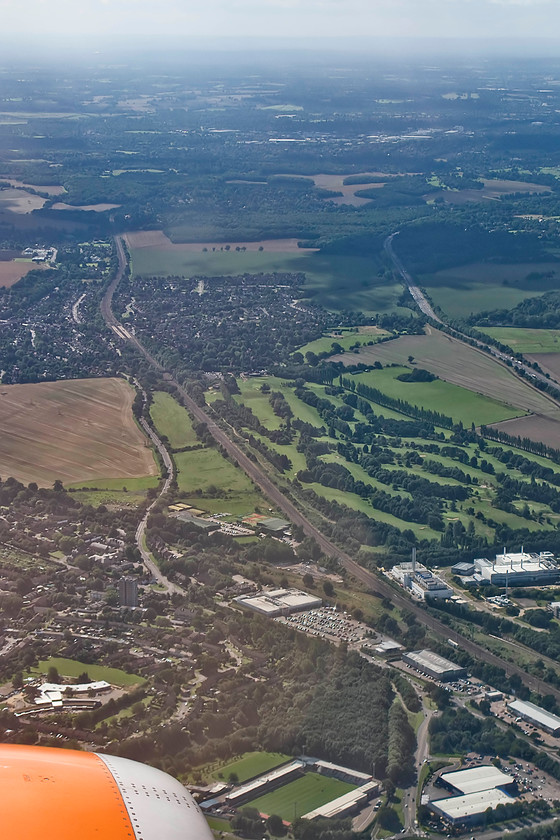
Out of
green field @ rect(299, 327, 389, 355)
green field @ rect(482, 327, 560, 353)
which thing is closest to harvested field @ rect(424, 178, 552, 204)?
green field @ rect(482, 327, 560, 353)

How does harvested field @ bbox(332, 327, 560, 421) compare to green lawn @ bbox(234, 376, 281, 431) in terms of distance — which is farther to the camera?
harvested field @ bbox(332, 327, 560, 421)

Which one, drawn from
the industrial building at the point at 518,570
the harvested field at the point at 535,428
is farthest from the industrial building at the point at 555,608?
the harvested field at the point at 535,428

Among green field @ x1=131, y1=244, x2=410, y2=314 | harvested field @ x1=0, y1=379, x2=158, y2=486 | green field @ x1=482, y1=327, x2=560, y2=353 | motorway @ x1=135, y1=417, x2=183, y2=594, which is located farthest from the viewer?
green field @ x1=131, y1=244, x2=410, y2=314

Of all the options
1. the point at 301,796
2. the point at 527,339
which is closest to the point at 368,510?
the point at 301,796

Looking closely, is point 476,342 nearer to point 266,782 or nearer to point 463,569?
point 463,569

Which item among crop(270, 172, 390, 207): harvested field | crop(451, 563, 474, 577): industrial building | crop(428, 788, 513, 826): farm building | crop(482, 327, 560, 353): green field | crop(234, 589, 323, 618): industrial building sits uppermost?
crop(270, 172, 390, 207): harvested field

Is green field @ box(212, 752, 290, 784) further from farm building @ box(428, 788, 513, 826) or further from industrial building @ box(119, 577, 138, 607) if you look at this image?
industrial building @ box(119, 577, 138, 607)

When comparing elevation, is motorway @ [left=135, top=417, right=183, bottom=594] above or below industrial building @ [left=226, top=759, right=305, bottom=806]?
below
